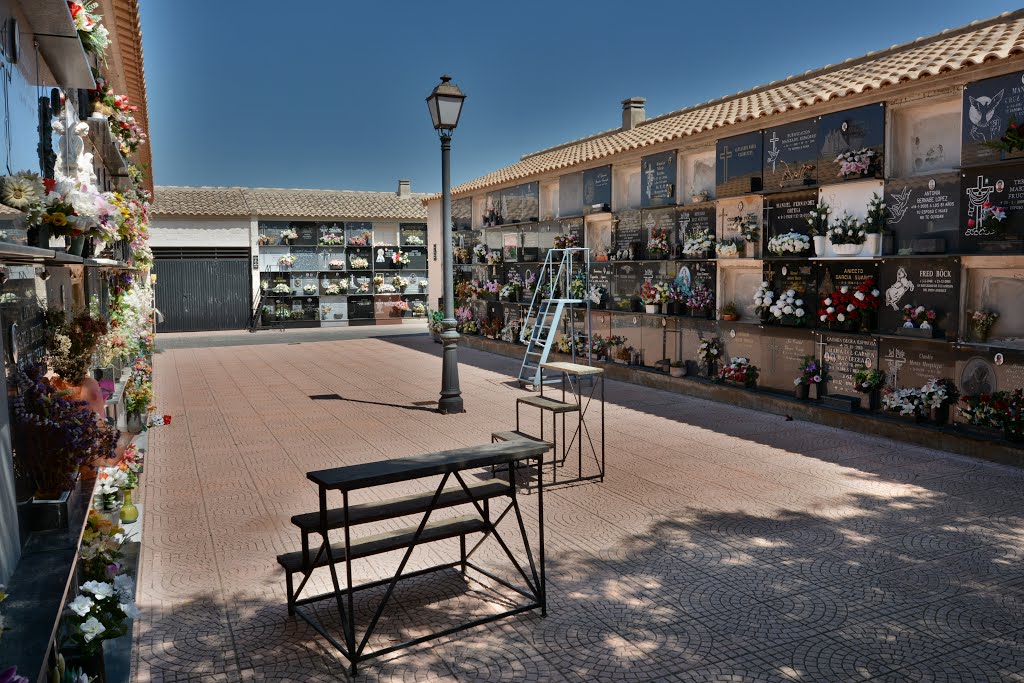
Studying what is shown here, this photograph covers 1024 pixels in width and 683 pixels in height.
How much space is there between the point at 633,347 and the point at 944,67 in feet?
22.8

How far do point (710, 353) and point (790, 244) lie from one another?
2250mm

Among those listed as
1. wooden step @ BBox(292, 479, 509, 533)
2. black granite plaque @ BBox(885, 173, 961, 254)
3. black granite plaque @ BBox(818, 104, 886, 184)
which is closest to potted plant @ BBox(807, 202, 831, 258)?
black granite plaque @ BBox(818, 104, 886, 184)

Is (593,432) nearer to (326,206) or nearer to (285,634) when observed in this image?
(285,634)

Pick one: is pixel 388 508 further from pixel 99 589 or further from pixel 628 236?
pixel 628 236

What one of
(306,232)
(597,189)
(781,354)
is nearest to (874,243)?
(781,354)

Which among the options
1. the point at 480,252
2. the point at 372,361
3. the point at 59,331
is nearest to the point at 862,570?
the point at 59,331

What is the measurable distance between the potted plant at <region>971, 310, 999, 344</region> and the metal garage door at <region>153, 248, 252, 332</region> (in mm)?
23122

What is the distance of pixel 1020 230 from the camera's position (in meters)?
7.98

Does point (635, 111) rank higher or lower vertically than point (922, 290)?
higher

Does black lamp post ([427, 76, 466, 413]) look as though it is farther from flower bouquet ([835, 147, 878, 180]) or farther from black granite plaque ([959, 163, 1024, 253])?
black granite plaque ([959, 163, 1024, 253])

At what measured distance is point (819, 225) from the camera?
1030 centimetres

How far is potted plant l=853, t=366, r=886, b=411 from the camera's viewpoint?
957cm

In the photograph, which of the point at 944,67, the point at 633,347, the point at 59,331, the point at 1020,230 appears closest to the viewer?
the point at 59,331

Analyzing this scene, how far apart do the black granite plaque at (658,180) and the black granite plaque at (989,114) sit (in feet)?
16.9
